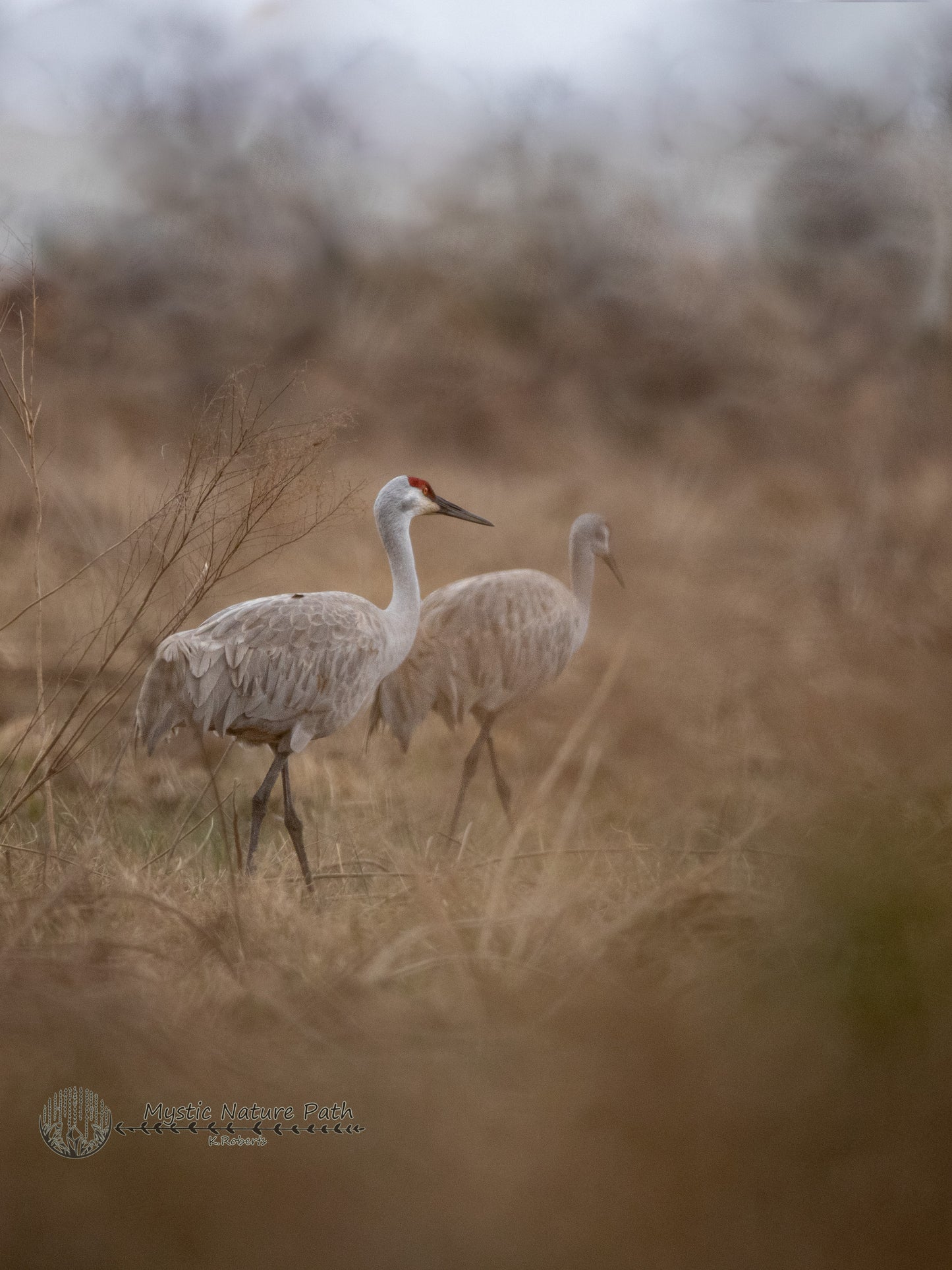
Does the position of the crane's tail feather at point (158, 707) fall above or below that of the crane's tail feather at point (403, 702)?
above

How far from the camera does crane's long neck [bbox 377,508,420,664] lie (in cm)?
218

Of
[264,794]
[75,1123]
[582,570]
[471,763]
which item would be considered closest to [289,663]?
[264,794]

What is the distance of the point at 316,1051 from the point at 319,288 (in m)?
3.25

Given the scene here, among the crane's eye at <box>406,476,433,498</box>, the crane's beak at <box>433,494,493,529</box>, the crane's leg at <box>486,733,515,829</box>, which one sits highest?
the crane's eye at <box>406,476,433,498</box>

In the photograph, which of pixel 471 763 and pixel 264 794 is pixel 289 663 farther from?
pixel 471 763

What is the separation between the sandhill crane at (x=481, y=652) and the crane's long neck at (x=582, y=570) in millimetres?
55

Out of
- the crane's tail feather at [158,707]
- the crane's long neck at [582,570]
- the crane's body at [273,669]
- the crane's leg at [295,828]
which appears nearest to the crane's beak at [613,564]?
the crane's long neck at [582,570]

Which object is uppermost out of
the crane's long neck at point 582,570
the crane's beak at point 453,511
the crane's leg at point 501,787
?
the crane's beak at point 453,511

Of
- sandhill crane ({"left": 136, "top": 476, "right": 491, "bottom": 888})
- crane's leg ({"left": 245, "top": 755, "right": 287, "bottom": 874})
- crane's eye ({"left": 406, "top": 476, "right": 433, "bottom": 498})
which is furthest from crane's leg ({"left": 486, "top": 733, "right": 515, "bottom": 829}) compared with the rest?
crane's eye ({"left": 406, "top": 476, "right": 433, "bottom": 498})

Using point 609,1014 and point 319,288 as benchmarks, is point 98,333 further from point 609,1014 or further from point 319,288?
point 609,1014

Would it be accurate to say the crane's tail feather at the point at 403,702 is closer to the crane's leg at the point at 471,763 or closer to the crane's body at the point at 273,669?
the crane's leg at the point at 471,763

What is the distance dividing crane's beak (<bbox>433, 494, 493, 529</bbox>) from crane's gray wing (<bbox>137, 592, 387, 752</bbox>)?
0.96ft

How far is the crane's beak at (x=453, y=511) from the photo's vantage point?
2.25 metres

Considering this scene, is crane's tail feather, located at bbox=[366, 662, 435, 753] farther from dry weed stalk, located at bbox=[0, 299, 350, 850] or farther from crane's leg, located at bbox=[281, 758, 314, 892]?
dry weed stalk, located at bbox=[0, 299, 350, 850]
